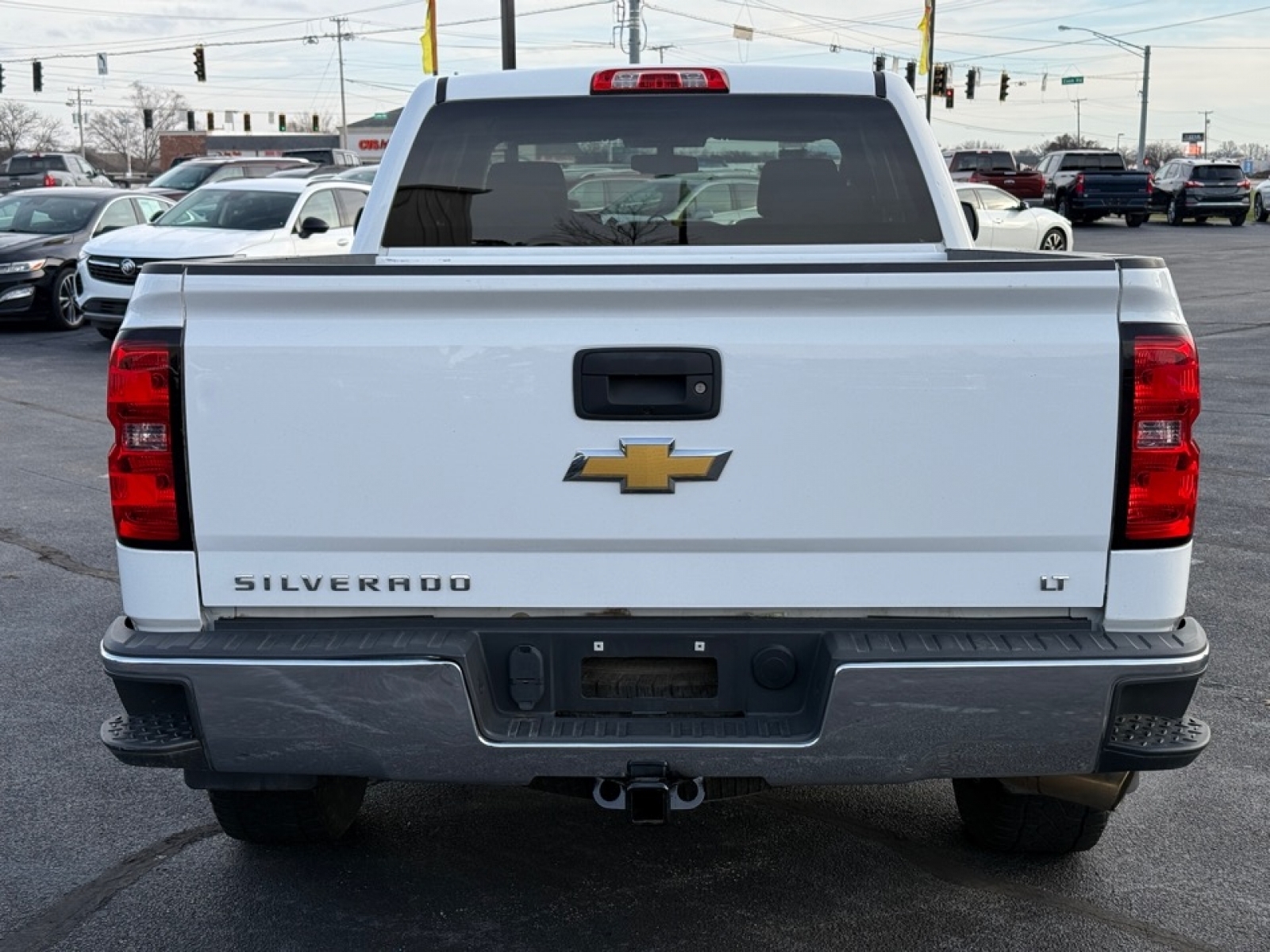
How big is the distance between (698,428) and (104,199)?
17464 millimetres

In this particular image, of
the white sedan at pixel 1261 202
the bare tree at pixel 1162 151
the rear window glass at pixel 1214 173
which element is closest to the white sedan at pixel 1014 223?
the rear window glass at pixel 1214 173

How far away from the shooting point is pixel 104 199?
736 inches

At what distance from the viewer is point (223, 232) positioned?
1580cm

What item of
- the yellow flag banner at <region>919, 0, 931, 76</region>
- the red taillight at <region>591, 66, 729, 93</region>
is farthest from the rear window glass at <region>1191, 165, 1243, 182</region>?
the red taillight at <region>591, 66, 729, 93</region>

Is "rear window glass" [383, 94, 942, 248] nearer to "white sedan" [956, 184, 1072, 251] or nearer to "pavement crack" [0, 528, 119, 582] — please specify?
"pavement crack" [0, 528, 119, 582]

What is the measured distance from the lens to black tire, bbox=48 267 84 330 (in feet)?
58.5

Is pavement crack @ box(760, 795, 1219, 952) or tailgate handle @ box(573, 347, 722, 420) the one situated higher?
tailgate handle @ box(573, 347, 722, 420)

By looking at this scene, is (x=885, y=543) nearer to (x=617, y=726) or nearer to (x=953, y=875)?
(x=617, y=726)

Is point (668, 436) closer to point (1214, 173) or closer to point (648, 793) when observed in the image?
point (648, 793)

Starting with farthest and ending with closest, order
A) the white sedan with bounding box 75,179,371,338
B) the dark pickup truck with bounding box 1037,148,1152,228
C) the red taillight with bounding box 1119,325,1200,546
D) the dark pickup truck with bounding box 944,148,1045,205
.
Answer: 1. the dark pickup truck with bounding box 944,148,1045,205
2. the dark pickup truck with bounding box 1037,148,1152,228
3. the white sedan with bounding box 75,179,371,338
4. the red taillight with bounding box 1119,325,1200,546

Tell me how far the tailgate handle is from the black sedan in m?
16.3

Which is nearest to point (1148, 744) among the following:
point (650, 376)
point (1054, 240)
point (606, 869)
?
point (650, 376)

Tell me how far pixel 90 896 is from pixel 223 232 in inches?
509

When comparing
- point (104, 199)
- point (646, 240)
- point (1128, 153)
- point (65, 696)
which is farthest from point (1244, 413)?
point (1128, 153)
